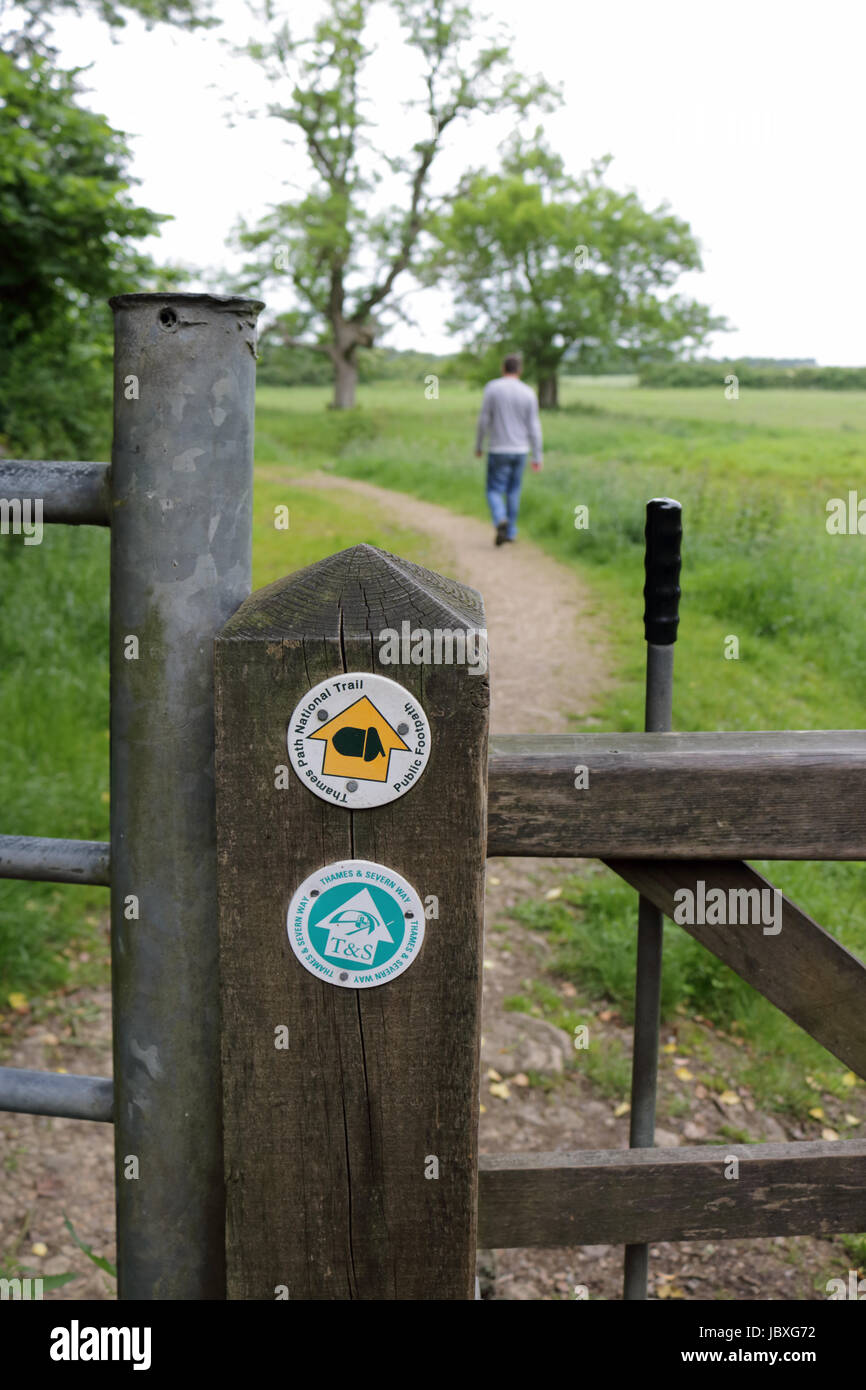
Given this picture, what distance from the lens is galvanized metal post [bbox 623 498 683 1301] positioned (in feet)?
4.77

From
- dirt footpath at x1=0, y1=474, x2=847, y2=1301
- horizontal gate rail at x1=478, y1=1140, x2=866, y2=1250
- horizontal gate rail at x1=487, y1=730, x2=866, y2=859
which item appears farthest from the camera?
dirt footpath at x1=0, y1=474, x2=847, y2=1301

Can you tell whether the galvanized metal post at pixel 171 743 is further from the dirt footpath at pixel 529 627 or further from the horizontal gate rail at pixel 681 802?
the dirt footpath at pixel 529 627

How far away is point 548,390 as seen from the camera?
124 feet

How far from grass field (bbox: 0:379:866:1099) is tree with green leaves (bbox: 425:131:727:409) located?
19.3 m

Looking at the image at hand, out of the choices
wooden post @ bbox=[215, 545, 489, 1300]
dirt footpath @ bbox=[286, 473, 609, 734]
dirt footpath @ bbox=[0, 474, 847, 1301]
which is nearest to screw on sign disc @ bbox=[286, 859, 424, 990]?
wooden post @ bbox=[215, 545, 489, 1300]

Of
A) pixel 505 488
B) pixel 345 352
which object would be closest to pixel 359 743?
pixel 505 488

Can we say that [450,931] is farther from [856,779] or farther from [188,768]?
[856,779]

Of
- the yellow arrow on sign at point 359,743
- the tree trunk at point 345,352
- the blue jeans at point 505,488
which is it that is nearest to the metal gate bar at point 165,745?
the yellow arrow on sign at point 359,743

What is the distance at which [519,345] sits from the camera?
124ft

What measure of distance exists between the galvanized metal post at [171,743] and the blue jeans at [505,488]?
10217mm

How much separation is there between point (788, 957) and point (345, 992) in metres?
0.63

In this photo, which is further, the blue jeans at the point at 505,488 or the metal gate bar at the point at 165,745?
the blue jeans at the point at 505,488

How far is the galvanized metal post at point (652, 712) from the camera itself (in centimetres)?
146

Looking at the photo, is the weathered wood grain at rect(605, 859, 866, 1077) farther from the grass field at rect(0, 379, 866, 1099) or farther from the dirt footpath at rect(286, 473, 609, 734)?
the dirt footpath at rect(286, 473, 609, 734)
